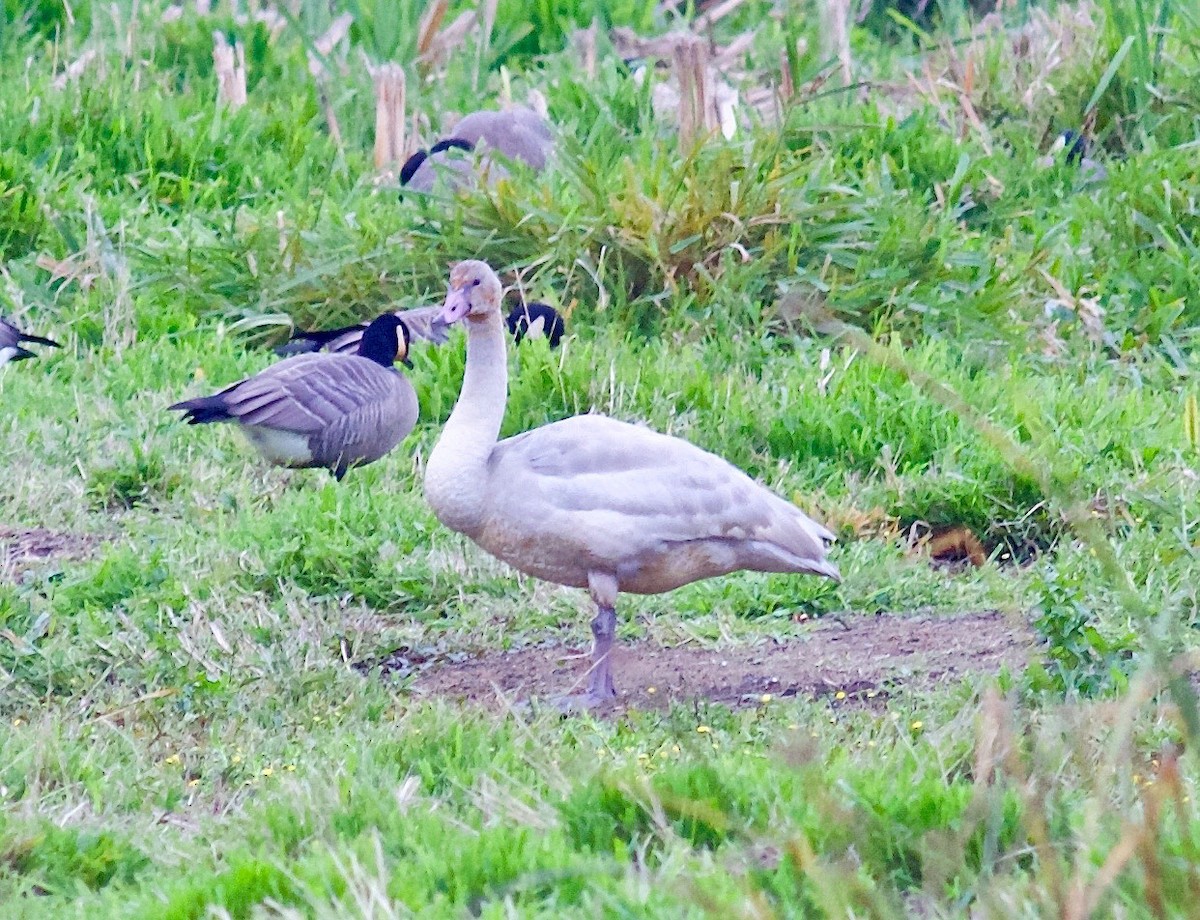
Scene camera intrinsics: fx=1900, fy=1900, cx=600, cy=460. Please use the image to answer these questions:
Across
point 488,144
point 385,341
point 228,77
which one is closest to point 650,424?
point 385,341

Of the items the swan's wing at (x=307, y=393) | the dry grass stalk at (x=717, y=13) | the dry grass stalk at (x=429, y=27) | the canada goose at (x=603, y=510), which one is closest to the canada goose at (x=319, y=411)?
the swan's wing at (x=307, y=393)

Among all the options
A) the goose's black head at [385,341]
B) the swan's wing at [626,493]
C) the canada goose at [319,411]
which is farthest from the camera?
the goose's black head at [385,341]

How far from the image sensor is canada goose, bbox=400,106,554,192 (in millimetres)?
8570

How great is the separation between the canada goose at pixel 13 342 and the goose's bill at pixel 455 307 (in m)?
2.65

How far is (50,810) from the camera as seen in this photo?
3.71m

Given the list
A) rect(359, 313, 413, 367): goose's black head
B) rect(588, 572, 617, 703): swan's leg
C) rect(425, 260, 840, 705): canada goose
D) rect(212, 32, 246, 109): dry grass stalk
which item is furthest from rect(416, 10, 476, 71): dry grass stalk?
rect(588, 572, 617, 703): swan's leg

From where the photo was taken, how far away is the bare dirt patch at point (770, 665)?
15.2 feet

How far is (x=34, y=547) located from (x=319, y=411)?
3.48 ft

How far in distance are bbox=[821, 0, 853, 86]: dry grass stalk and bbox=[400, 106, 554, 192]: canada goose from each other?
1.46 metres

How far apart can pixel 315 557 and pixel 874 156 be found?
155 inches

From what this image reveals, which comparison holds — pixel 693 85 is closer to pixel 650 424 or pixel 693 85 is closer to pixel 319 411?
pixel 650 424

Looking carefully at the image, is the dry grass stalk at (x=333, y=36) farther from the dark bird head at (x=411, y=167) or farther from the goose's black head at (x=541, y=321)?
the goose's black head at (x=541, y=321)

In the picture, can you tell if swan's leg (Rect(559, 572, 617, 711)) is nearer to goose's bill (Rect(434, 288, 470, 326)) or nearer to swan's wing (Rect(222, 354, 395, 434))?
goose's bill (Rect(434, 288, 470, 326))

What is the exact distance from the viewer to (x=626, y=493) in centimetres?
455
